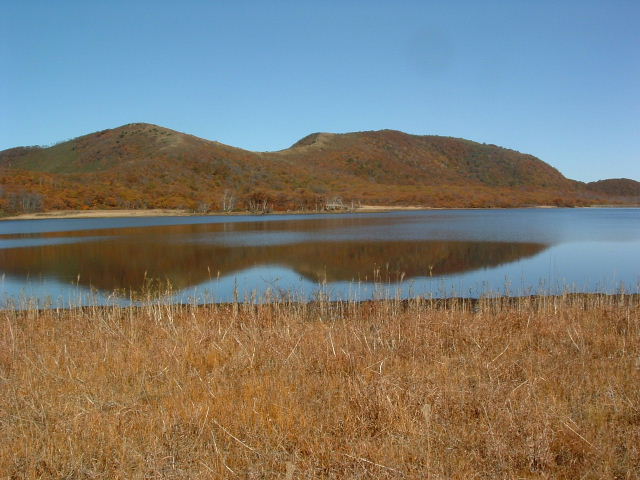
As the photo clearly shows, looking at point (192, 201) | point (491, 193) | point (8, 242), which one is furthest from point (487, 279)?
point (491, 193)

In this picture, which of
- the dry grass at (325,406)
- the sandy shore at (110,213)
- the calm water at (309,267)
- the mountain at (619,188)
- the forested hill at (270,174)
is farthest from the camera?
the mountain at (619,188)

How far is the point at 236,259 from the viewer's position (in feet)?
69.9

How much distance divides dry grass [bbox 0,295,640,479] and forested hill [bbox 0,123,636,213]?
2554 inches

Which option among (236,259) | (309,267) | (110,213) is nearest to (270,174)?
(110,213)

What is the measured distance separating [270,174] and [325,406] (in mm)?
94039

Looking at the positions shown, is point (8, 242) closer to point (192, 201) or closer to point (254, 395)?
point (254, 395)

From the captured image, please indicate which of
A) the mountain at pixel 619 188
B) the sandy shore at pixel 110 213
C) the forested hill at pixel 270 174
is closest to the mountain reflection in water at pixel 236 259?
the sandy shore at pixel 110 213

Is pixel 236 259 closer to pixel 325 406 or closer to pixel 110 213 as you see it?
pixel 325 406

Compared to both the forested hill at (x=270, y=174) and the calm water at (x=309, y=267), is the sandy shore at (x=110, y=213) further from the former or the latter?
the calm water at (x=309, y=267)

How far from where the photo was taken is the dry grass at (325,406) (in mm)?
3668

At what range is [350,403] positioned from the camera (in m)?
4.68

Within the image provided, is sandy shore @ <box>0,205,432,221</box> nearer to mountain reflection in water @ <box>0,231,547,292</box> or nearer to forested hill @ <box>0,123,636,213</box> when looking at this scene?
forested hill @ <box>0,123,636,213</box>

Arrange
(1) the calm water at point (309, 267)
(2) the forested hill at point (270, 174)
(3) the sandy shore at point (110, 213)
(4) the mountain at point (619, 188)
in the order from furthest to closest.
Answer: (4) the mountain at point (619, 188) → (2) the forested hill at point (270, 174) → (3) the sandy shore at point (110, 213) → (1) the calm water at point (309, 267)

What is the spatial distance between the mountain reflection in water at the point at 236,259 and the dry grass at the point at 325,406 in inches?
338
